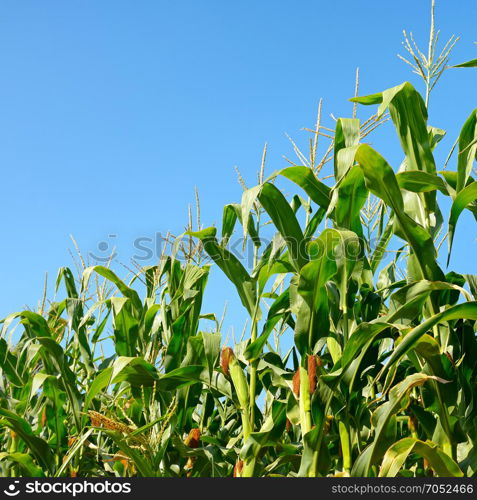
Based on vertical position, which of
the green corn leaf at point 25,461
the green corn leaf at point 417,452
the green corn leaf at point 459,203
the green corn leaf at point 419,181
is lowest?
the green corn leaf at point 25,461

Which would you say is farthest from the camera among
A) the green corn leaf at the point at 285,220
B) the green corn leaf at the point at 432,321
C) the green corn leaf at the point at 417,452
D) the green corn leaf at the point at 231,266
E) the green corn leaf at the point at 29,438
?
the green corn leaf at the point at 29,438

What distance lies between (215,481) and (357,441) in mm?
502

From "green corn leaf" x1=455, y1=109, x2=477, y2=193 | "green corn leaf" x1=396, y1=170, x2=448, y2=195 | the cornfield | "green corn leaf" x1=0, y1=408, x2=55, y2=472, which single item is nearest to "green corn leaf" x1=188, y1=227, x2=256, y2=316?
the cornfield

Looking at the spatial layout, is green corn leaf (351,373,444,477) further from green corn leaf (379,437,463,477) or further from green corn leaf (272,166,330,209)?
green corn leaf (272,166,330,209)

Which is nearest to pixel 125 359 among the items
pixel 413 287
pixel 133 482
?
pixel 133 482

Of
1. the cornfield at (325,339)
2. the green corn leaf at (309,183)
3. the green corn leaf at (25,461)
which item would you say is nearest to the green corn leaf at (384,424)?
the cornfield at (325,339)

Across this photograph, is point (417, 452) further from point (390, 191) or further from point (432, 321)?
point (390, 191)

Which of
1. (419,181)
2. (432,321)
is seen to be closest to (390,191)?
(419,181)

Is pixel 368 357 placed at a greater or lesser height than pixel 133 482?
greater

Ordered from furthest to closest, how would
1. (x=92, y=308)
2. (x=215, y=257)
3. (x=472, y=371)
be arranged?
(x=92, y=308) < (x=215, y=257) < (x=472, y=371)

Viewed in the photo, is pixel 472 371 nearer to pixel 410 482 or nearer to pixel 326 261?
pixel 410 482

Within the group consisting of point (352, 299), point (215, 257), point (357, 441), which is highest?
point (215, 257)

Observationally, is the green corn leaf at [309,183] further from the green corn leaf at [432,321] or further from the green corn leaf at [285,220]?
the green corn leaf at [432,321]

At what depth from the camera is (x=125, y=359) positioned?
213cm
